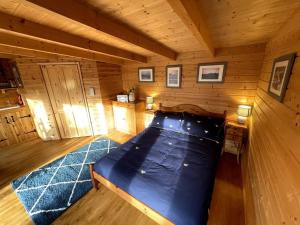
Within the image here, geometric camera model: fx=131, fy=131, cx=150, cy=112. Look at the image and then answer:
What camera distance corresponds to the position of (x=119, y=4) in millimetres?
1035

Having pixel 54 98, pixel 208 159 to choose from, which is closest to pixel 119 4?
pixel 208 159

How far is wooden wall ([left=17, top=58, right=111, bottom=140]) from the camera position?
127 inches

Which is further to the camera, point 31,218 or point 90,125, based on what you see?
point 90,125

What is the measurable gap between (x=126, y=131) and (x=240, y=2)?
Result: 11.7ft

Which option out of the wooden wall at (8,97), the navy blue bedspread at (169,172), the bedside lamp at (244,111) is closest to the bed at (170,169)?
the navy blue bedspread at (169,172)

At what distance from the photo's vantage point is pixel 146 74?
3619mm

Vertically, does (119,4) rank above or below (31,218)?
above

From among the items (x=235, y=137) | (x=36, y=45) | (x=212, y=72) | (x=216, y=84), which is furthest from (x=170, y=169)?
(x=36, y=45)

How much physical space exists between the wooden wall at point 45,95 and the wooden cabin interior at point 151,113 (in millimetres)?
27

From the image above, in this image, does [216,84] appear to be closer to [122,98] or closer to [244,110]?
[244,110]

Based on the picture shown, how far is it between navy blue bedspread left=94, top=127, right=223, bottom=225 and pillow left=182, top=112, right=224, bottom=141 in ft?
0.39

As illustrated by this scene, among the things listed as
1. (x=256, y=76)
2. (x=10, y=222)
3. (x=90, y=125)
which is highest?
(x=256, y=76)

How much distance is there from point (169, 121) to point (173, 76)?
1.14m

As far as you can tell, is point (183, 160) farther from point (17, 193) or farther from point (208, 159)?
point (17, 193)
